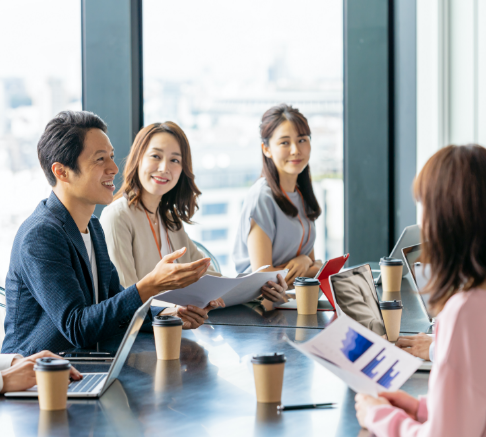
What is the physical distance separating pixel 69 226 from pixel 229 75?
227cm

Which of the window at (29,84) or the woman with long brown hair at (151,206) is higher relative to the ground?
the window at (29,84)

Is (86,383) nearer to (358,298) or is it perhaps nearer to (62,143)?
(358,298)

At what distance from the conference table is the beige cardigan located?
0.76 meters

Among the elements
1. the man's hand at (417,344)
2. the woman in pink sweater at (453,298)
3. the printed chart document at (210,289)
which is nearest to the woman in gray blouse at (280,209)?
the printed chart document at (210,289)

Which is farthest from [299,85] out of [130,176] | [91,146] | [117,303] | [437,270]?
[437,270]

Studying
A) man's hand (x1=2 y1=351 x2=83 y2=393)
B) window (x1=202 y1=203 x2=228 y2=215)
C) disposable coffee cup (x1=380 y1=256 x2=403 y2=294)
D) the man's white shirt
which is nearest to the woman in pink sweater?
man's hand (x1=2 y1=351 x2=83 y2=393)

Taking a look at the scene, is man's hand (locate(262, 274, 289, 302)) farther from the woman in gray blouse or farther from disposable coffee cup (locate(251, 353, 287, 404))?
disposable coffee cup (locate(251, 353, 287, 404))

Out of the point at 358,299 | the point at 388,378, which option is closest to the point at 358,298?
the point at 358,299

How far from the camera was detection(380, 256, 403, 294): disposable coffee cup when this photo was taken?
2.46 m

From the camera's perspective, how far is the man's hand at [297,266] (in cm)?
273

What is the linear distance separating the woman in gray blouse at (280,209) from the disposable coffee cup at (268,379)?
5.53 ft

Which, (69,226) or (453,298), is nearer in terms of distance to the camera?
(453,298)

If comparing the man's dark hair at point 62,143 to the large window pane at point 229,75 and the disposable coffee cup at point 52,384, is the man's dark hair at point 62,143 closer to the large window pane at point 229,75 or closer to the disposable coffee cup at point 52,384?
the disposable coffee cup at point 52,384

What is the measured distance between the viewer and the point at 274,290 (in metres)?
2.11
